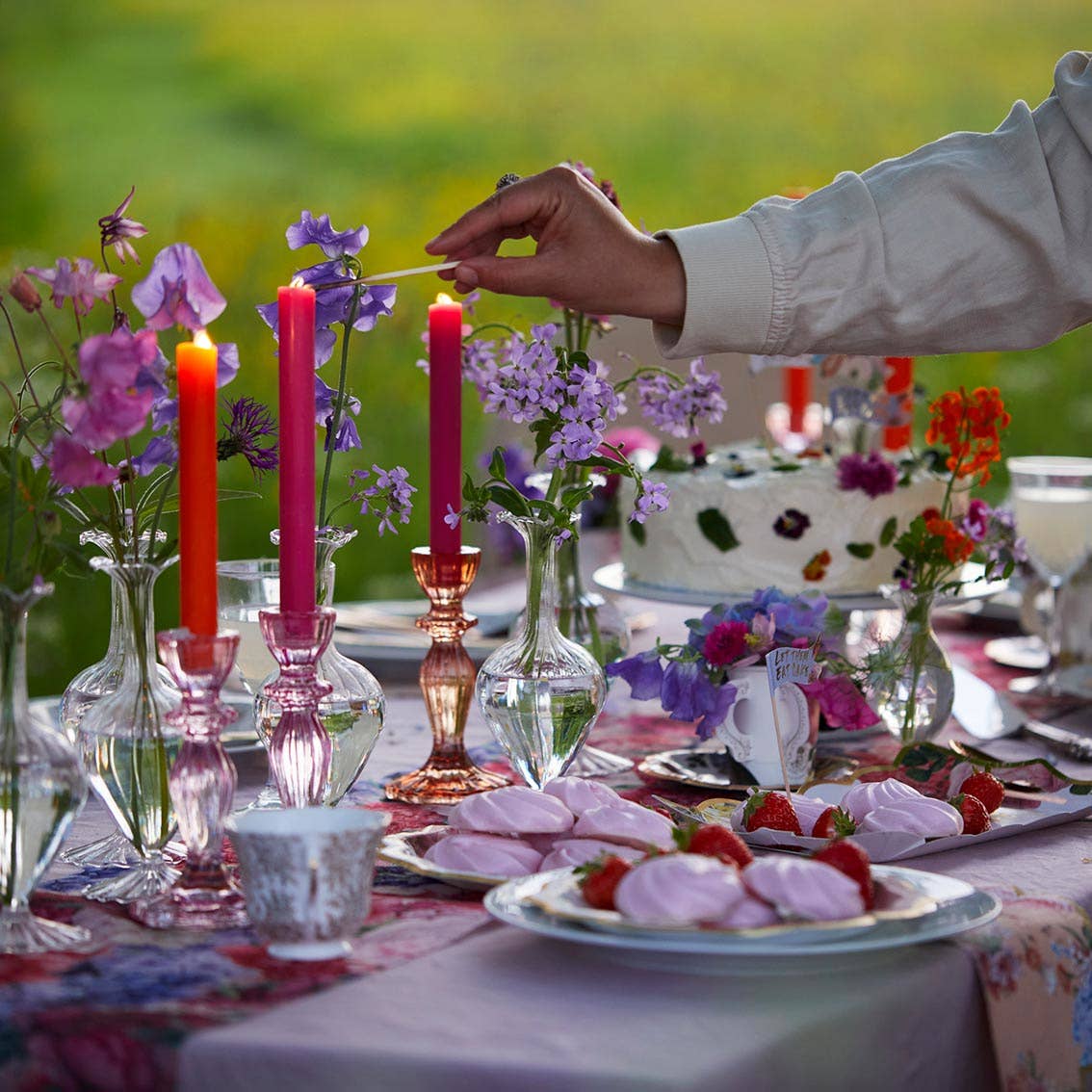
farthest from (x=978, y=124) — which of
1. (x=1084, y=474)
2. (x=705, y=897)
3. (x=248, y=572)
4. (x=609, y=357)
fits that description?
(x=705, y=897)

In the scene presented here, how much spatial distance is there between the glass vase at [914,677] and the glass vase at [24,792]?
838mm

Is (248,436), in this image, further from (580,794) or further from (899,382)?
(899,382)

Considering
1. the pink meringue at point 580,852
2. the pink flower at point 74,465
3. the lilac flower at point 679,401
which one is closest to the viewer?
the pink flower at point 74,465

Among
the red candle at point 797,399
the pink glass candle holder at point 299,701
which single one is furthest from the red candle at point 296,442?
the red candle at point 797,399

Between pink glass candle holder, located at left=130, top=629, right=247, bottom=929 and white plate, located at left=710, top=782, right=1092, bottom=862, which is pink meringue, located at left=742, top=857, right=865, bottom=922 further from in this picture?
pink glass candle holder, located at left=130, top=629, right=247, bottom=929

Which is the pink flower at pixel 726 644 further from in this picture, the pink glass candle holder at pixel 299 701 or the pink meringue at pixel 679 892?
the pink meringue at pixel 679 892

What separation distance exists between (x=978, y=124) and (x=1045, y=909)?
5176mm

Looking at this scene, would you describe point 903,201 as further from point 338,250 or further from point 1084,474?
point 1084,474

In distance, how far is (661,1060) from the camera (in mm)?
721

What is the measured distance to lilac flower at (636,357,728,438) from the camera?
1445mm

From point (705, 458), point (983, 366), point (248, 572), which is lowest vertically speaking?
point (248, 572)

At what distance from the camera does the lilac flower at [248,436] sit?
1.16 m

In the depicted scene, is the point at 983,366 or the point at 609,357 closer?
the point at 609,357

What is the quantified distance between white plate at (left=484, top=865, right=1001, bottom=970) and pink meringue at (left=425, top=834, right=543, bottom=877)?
0.21 feet
